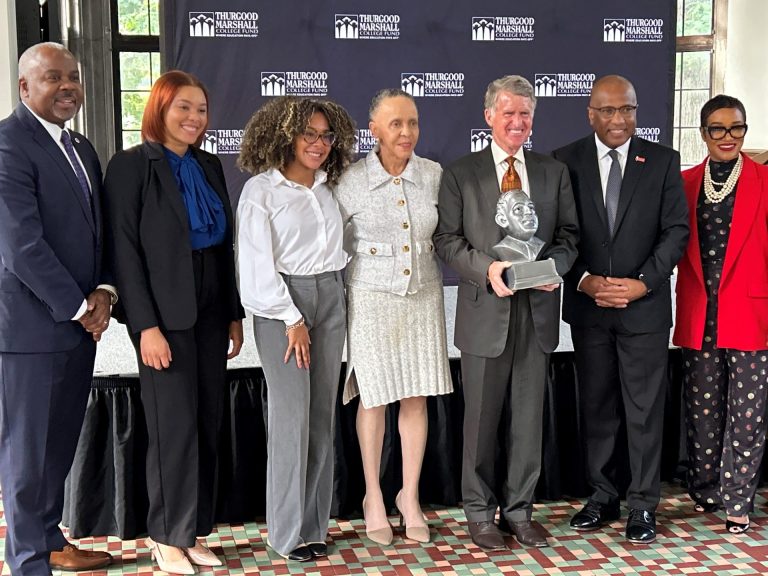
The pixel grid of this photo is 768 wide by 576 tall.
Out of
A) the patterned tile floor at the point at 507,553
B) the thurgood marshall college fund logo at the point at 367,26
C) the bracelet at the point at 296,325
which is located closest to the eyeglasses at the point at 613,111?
the bracelet at the point at 296,325

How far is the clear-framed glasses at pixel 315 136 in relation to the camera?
3.18 metres

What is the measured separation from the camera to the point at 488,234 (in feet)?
10.9

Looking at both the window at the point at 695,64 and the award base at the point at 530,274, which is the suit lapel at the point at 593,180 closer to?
the award base at the point at 530,274

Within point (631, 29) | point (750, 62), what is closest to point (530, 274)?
point (631, 29)

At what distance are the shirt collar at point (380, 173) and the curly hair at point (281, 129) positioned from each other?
0.38 ft

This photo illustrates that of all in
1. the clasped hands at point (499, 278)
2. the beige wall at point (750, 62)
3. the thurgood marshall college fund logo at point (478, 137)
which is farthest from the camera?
the beige wall at point (750, 62)

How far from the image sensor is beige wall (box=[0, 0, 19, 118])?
6.54 m

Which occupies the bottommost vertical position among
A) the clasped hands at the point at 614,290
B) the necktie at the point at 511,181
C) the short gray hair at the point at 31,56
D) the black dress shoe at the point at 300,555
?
the black dress shoe at the point at 300,555

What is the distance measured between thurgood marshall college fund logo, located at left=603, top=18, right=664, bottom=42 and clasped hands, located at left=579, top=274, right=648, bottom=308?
154 inches

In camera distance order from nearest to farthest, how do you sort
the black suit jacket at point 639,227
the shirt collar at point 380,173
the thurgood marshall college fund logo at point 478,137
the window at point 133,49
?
the shirt collar at point 380,173 < the black suit jacket at point 639,227 < the thurgood marshall college fund logo at point 478,137 < the window at point 133,49

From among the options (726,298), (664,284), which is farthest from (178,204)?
(726,298)

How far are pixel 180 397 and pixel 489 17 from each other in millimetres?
4494

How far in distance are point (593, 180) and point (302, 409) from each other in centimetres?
135

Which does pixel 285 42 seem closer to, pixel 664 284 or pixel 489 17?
pixel 489 17
